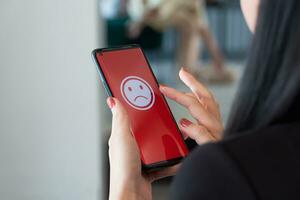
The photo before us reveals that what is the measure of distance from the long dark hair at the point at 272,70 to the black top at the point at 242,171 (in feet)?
0.12

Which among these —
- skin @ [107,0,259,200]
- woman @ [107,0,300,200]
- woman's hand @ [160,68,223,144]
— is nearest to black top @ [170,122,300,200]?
woman @ [107,0,300,200]

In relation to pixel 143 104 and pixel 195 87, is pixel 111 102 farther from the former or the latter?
pixel 195 87

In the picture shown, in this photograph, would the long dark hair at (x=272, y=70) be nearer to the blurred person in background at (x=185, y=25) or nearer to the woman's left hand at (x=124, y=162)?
the woman's left hand at (x=124, y=162)

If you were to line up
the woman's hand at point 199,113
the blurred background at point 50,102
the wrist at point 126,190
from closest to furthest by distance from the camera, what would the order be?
the wrist at point 126,190, the woman's hand at point 199,113, the blurred background at point 50,102

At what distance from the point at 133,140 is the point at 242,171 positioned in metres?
0.34

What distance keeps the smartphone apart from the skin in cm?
2

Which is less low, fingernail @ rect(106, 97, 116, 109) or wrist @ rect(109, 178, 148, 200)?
fingernail @ rect(106, 97, 116, 109)

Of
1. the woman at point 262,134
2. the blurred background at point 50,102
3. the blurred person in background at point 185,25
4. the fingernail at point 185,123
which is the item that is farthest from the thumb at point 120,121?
the blurred person in background at point 185,25

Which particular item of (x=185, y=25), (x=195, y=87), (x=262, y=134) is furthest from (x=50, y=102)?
(x=185, y=25)

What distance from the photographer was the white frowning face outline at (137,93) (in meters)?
1.01

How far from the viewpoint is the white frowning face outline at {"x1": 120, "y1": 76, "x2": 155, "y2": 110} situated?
1014 millimetres

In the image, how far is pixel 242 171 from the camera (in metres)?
0.62

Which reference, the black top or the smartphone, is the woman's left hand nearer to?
the smartphone

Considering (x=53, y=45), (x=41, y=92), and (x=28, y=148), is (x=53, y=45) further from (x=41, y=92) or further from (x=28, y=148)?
(x=28, y=148)
